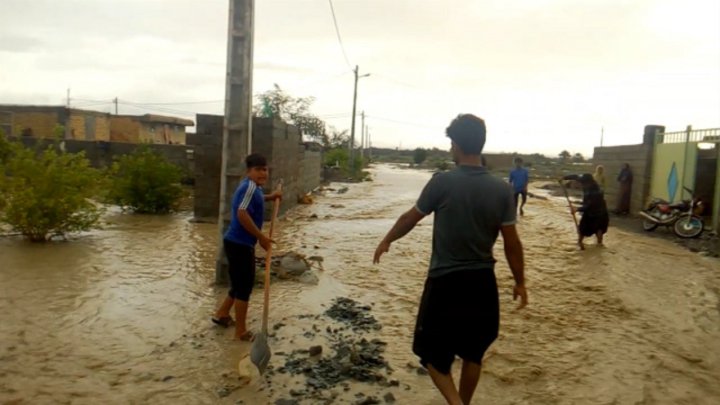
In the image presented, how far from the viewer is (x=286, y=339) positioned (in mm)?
4770

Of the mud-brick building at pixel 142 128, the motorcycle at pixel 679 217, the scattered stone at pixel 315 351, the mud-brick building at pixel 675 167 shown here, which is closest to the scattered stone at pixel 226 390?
the scattered stone at pixel 315 351

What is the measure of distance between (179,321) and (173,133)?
3259 centimetres

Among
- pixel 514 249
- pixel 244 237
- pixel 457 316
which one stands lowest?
pixel 457 316

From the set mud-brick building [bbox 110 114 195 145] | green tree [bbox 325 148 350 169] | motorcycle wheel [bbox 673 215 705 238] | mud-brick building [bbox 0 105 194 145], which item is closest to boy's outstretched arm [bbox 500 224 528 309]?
motorcycle wheel [bbox 673 215 705 238]

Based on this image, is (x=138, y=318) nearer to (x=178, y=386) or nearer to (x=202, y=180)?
(x=178, y=386)

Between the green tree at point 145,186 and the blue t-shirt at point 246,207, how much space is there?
8.89m

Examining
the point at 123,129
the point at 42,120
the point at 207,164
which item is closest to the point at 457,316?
the point at 207,164

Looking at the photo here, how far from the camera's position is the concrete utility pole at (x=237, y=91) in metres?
6.26

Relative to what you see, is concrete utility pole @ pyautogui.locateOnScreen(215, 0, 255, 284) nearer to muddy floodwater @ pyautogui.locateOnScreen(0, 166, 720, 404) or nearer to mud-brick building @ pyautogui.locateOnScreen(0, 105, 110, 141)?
muddy floodwater @ pyautogui.locateOnScreen(0, 166, 720, 404)

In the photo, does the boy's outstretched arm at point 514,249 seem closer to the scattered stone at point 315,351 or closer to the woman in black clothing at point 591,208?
the scattered stone at point 315,351

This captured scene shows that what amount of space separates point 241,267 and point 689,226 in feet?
33.7

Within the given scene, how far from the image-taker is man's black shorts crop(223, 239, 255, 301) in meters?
4.55

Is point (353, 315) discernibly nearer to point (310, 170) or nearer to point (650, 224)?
point (650, 224)

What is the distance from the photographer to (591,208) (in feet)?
32.0
